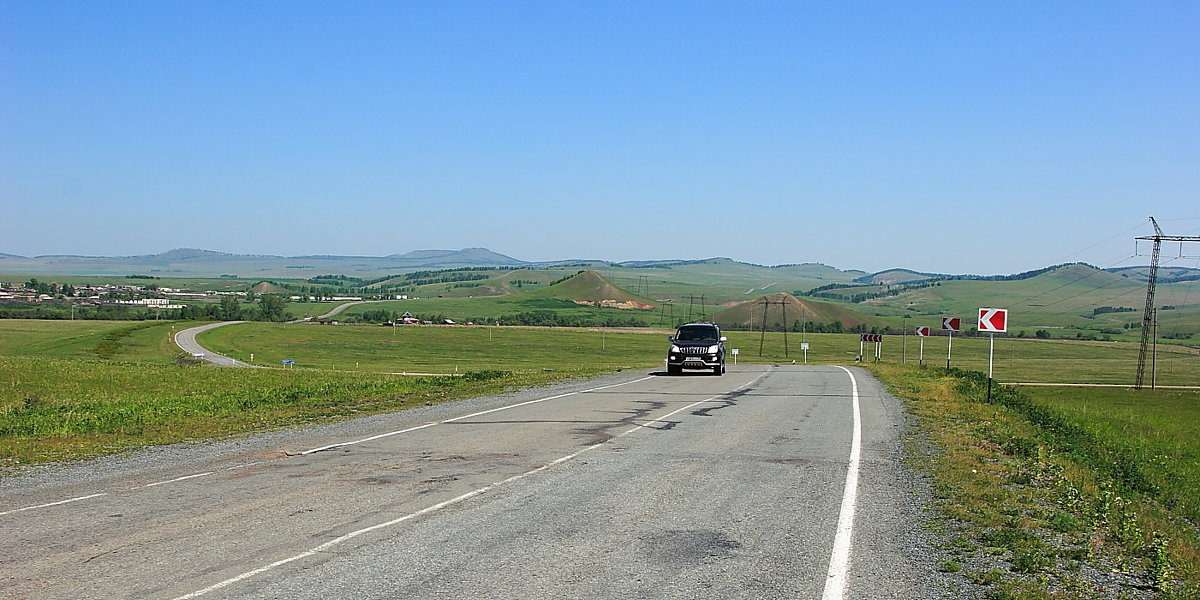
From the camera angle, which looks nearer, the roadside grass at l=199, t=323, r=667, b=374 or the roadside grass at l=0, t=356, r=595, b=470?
the roadside grass at l=0, t=356, r=595, b=470

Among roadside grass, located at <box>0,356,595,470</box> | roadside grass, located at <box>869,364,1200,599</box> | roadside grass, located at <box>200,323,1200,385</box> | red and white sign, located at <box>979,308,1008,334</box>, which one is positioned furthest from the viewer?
roadside grass, located at <box>200,323,1200,385</box>

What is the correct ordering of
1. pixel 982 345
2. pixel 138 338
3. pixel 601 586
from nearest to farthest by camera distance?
1. pixel 601 586
2. pixel 138 338
3. pixel 982 345

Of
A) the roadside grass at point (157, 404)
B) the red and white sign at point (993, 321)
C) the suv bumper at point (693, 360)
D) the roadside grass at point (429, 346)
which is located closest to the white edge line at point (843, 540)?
the roadside grass at point (157, 404)

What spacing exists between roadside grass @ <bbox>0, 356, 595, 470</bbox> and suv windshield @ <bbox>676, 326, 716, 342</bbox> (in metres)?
4.46

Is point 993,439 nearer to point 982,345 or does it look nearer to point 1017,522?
point 1017,522

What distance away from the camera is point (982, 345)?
14925 centimetres

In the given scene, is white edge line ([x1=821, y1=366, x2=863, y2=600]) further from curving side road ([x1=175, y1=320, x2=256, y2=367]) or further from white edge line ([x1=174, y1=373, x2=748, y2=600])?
curving side road ([x1=175, y1=320, x2=256, y2=367])

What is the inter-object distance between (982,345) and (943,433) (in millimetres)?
141801

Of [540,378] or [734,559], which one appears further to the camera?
→ [540,378]

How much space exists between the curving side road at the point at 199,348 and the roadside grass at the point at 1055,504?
5763 centimetres

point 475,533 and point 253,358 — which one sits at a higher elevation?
point 475,533

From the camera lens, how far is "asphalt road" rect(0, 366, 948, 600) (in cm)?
724

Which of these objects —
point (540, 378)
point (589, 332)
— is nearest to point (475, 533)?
point (540, 378)

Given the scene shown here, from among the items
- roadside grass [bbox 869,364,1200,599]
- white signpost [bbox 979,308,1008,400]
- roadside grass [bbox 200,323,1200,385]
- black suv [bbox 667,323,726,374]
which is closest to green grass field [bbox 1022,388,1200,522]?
roadside grass [bbox 869,364,1200,599]
